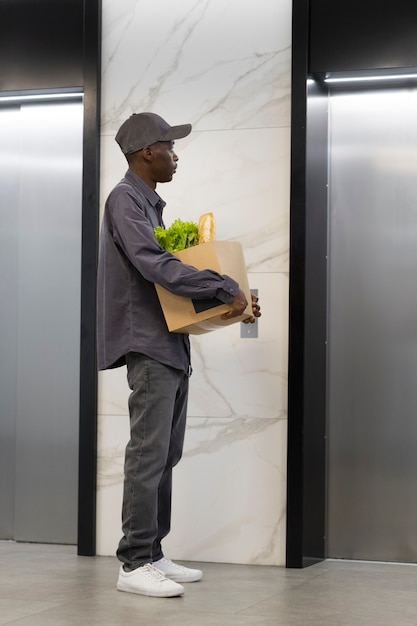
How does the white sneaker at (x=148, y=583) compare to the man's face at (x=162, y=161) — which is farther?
the man's face at (x=162, y=161)

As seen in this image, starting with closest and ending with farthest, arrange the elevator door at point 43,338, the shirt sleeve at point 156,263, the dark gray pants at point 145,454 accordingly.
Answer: the shirt sleeve at point 156,263 < the dark gray pants at point 145,454 < the elevator door at point 43,338

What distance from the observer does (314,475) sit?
4.44m

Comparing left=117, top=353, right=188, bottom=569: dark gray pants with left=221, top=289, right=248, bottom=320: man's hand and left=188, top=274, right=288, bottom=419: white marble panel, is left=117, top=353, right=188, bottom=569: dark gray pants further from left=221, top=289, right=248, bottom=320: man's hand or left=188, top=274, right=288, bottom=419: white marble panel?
left=188, top=274, right=288, bottom=419: white marble panel

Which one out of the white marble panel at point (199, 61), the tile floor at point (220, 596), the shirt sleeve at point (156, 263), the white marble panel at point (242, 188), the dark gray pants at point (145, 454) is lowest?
the tile floor at point (220, 596)

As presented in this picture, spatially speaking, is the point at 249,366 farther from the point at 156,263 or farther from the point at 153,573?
the point at 153,573

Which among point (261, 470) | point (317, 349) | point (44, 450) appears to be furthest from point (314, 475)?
point (44, 450)

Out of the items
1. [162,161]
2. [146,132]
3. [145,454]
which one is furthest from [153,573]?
[146,132]

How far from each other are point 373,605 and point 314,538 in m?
0.96

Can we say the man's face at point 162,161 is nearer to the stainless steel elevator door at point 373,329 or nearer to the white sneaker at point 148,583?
the stainless steel elevator door at point 373,329

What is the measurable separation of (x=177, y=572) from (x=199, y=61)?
2.30 m

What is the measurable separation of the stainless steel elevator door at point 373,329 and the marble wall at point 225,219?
1.18ft

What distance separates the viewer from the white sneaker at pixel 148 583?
3.54 m

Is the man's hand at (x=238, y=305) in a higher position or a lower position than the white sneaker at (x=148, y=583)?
higher

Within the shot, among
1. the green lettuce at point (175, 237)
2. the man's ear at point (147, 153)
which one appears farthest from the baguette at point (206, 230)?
the man's ear at point (147, 153)
